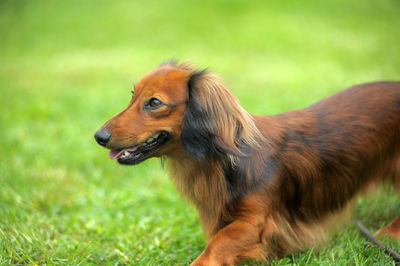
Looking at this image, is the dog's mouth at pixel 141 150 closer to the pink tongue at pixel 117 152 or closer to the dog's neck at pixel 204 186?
the pink tongue at pixel 117 152

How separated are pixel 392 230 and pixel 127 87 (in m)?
7.03

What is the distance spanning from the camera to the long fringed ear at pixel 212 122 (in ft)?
8.85

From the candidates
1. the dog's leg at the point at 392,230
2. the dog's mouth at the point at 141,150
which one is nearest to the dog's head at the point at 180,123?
the dog's mouth at the point at 141,150

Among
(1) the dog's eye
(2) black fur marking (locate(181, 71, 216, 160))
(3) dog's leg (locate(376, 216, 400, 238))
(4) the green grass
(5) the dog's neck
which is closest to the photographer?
(2) black fur marking (locate(181, 71, 216, 160))

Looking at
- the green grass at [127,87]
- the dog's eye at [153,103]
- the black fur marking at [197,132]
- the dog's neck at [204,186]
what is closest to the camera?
the black fur marking at [197,132]

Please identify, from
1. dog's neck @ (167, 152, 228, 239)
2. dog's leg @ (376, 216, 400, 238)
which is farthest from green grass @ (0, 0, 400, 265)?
dog's neck @ (167, 152, 228, 239)

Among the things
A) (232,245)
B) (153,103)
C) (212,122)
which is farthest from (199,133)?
(232,245)

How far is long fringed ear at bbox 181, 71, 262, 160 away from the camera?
8.85ft

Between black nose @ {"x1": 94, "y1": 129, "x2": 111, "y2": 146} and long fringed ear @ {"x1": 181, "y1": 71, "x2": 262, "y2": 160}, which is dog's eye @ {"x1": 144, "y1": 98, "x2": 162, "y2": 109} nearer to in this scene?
long fringed ear @ {"x1": 181, "y1": 71, "x2": 262, "y2": 160}

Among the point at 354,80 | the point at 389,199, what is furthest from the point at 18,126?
the point at 354,80

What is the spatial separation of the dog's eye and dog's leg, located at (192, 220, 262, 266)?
3.14ft

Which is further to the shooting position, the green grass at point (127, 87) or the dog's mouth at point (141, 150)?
the green grass at point (127, 87)

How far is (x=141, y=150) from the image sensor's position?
9.20 feet

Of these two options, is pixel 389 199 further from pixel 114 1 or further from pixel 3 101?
pixel 114 1
